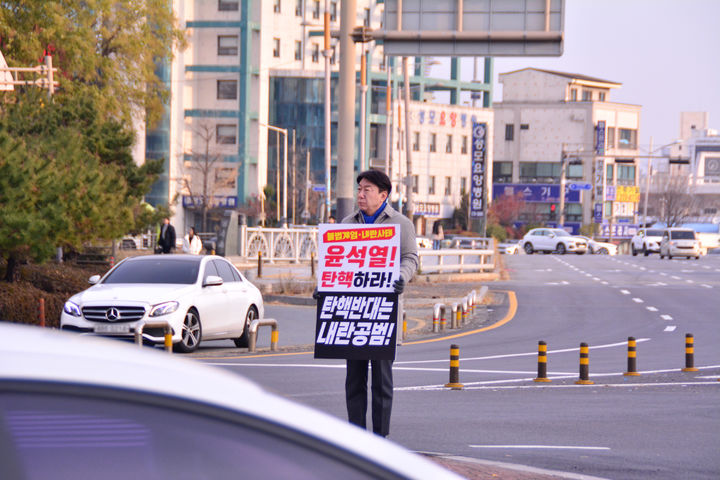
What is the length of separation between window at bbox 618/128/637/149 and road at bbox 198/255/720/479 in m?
108

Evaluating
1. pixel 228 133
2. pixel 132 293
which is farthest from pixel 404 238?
pixel 228 133

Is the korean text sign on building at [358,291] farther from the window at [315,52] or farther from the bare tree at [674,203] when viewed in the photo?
the bare tree at [674,203]

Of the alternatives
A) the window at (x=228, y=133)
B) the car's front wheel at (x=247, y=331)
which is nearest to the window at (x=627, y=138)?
the window at (x=228, y=133)

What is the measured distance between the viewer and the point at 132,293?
17.0m

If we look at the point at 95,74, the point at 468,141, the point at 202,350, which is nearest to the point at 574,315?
the point at 202,350

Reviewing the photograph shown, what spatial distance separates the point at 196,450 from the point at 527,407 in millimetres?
10255

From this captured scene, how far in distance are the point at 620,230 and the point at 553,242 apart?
51174 mm

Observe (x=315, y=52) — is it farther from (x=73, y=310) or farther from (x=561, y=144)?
(x=73, y=310)

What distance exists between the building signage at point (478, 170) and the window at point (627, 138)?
40.5m

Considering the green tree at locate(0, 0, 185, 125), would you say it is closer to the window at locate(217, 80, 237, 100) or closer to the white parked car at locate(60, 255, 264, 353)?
the white parked car at locate(60, 255, 264, 353)

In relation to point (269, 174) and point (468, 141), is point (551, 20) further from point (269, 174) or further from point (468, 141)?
point (468, 141)

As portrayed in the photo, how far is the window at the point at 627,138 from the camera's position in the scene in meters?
134

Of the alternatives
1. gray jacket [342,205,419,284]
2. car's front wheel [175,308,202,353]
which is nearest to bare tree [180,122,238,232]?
car's front wheel [175,308,202,353]

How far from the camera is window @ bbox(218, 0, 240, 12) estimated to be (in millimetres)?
91500
